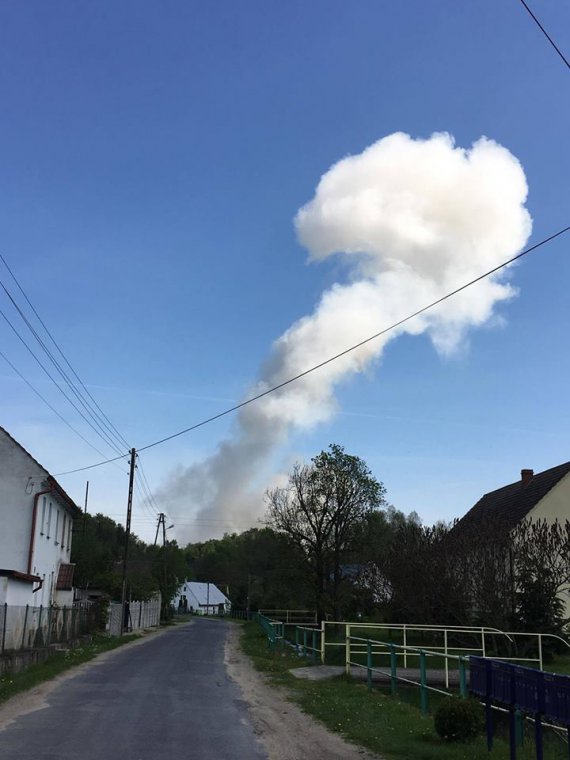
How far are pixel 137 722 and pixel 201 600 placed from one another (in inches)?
4790

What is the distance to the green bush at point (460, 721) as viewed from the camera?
9539 millimetres

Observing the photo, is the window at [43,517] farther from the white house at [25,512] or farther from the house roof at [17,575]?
the house roof at [17,575]

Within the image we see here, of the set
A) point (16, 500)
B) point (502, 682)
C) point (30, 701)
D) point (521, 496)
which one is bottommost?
point (30, 701)

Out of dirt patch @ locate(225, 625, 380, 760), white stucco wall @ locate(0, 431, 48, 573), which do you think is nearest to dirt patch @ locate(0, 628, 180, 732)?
dirt patch @ locate(225, 625, 380, 760)

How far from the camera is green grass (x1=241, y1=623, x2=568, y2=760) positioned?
9.08 m

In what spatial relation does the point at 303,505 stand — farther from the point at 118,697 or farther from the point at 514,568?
the point at 118,697

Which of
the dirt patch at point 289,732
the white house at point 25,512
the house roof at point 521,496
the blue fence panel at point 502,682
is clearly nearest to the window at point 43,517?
the white house at point 25,512

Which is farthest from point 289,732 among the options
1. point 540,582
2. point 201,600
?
point 201,600

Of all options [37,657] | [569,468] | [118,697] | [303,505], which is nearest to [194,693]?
[118,697]

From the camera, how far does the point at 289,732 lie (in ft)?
35.7

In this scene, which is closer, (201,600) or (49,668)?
(49,668)

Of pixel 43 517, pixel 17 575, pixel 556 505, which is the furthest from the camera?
pixel 556 505

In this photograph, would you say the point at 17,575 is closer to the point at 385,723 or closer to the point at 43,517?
the point at 43,517

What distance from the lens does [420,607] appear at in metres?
27.2
